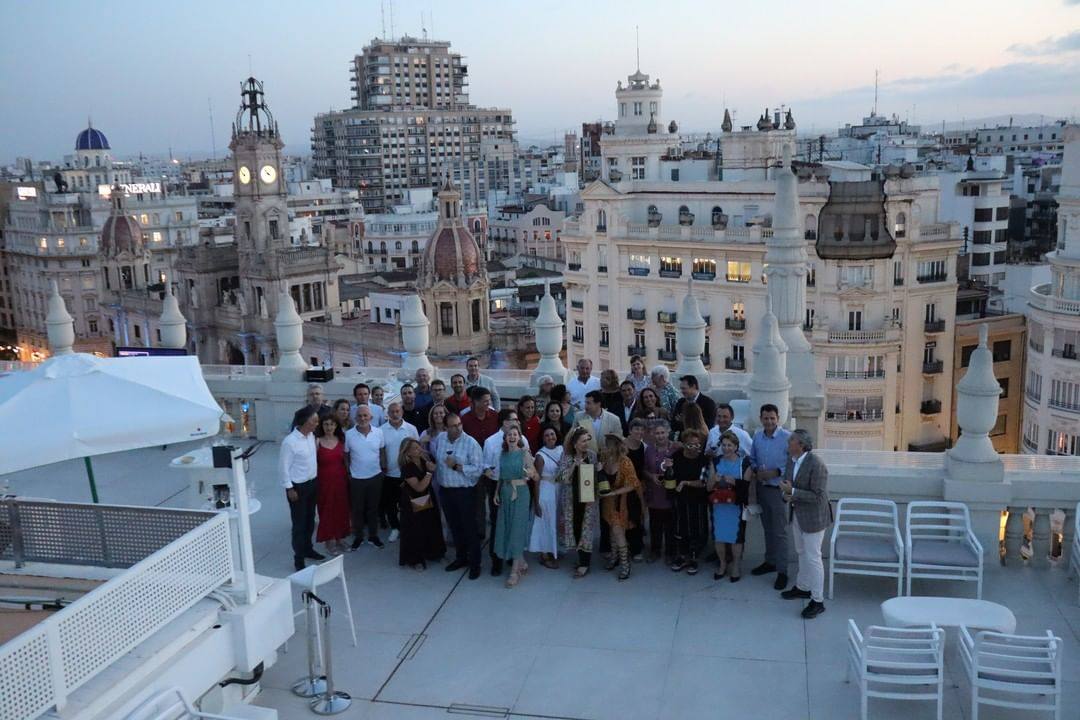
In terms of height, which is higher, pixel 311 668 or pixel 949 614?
pixel 949 614

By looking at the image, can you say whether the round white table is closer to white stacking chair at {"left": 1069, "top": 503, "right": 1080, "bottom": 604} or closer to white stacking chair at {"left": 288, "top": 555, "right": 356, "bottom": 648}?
white stacking chair at {"left": 1069, "top": 503, "right": 1080, "bottom": 604}

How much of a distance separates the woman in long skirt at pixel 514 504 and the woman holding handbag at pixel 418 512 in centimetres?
63

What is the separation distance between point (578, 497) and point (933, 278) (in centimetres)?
3941

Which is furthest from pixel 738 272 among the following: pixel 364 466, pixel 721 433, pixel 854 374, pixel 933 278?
pixel 721 433

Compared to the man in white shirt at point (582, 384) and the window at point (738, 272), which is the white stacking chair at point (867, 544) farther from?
the window at point (738, 272)

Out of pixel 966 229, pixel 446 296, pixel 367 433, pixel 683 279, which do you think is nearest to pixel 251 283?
pixel 446 296

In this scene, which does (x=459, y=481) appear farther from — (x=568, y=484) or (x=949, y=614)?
(x=949, y=614)

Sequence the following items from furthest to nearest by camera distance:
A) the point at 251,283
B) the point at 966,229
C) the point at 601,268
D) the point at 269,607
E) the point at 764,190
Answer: the point at 251,283
the point at 966,229
the point at 601,268
the point at 764,190
the point at 269,607

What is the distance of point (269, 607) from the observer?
7004 mm

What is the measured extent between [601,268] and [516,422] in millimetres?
44760

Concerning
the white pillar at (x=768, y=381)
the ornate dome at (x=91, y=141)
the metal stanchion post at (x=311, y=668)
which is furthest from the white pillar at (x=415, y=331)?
the ornate dome at (x=91, y=141)

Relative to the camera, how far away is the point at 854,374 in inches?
1708

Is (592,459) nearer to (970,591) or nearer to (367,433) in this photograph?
(367,433)

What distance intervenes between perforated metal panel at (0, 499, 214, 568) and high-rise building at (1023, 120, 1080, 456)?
113ft
